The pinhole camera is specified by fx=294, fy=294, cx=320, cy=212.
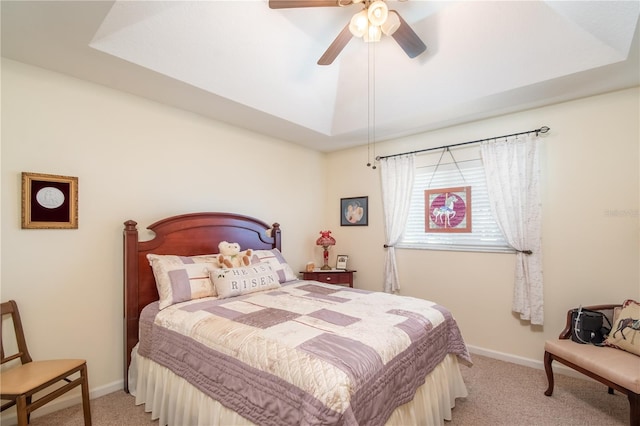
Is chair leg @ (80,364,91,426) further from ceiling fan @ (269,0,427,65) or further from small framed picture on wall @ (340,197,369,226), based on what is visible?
small framed picture on wall @ (340,197,369,226)

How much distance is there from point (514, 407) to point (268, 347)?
1983 mm

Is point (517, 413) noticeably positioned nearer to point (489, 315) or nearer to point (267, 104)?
point (489, 315)

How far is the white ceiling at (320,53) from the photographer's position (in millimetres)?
1886

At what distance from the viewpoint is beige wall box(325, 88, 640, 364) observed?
96.1 inches

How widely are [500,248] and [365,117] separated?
1.98m

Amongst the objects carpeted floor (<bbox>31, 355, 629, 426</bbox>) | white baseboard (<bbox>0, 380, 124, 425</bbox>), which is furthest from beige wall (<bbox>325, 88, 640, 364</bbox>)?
white baseboard (<bbox>0, 380, 124, 425</bbox>)

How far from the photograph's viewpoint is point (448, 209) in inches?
132

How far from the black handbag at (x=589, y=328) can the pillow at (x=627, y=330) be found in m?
0.07

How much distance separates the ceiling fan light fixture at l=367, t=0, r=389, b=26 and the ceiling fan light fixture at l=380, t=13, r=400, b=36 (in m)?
0.06

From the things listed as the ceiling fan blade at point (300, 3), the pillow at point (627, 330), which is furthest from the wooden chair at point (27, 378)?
the pillow at point (627, 330)

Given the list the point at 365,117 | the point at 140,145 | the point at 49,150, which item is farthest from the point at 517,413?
the point at 49,150

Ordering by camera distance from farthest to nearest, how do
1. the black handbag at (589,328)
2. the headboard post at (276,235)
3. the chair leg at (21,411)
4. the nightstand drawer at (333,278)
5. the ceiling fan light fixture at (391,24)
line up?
the nightstand drawer at (333,278) → the headboard post at (276,235) → the black handbag at (589,328) → the ceiling fan light fixture at (391,24) → the chair leg at (21,411)

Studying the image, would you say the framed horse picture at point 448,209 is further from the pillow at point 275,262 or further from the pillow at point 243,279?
the pillow at point 243,279

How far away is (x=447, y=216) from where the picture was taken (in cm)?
335
